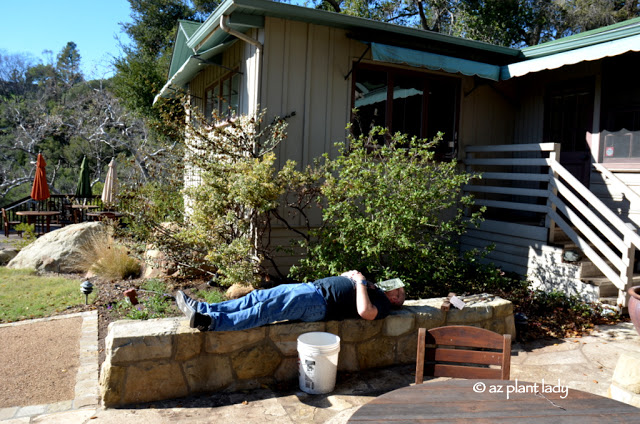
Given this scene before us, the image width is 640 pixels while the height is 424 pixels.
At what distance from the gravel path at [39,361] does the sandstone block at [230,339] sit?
3.59 feet

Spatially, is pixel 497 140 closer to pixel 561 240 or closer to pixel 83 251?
pixel 561 240

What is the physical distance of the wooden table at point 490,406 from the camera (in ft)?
6.61

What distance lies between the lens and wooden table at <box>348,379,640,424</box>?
2.02 meters

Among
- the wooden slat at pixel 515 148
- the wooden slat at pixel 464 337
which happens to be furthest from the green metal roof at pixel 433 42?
the wooden slat at pixel 464 337

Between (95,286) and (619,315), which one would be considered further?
(95,286)

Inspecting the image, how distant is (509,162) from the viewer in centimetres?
732

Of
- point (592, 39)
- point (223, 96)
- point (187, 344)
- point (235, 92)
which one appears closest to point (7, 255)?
point (223, 96)

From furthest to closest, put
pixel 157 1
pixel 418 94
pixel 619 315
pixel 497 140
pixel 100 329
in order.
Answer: pixel 157 1 < pixel 497 140 < pixel 418 94 < pixel 619 315 < pixel 100 329

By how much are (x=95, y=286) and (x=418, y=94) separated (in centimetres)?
561

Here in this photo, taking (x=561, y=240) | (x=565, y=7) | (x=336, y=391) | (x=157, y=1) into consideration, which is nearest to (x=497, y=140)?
(x=561, y=240)

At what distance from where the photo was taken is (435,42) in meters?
7.41

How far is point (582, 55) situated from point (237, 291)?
5.29 meters

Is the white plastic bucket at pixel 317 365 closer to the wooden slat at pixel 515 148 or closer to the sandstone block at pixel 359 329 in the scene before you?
the sandstone block at pixel 359 329

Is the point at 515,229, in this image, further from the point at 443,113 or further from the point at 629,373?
the point at 629,373
